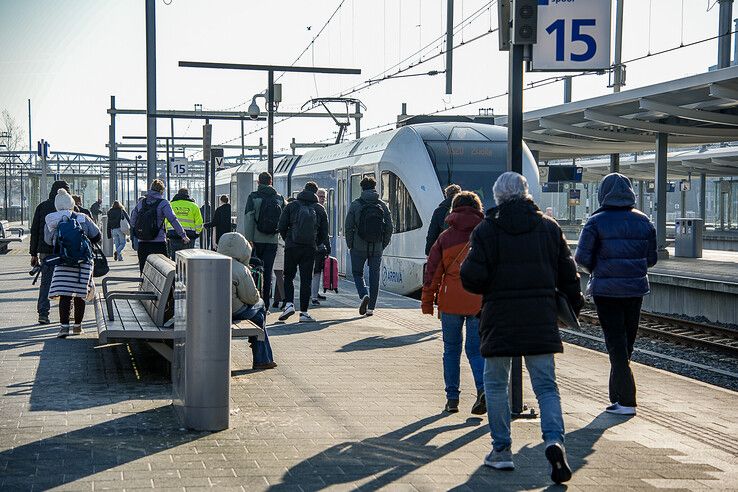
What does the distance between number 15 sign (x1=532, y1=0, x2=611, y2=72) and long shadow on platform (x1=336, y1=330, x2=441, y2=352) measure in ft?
14.4

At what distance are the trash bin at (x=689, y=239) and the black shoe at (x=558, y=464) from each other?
1144 inches

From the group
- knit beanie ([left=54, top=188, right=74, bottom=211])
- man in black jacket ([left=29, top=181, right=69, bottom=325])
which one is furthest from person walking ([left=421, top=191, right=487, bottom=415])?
man in black jacket ([left=29, top=181, right=69, bottom=325])

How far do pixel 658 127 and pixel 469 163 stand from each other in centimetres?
1032

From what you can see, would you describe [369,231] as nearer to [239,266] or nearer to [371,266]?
[371,266]

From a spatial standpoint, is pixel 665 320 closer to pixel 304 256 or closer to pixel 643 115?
pixel 304 256

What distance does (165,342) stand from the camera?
378 inches

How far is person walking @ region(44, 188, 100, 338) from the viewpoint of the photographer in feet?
39.7

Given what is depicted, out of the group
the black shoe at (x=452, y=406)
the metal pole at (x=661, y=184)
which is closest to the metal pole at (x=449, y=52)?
the metal pole at (x=661, y=184)

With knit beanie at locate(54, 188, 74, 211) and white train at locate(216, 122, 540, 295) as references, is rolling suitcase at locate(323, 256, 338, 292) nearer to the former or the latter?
white train at locate(216, 122, 540, 295)

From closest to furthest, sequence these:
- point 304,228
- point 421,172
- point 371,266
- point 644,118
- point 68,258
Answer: point 68,258 < point 304,228 < point 371,266 < point 421,172 < point 644,118

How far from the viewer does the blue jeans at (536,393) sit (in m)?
6.27

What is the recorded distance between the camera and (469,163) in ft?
64.5

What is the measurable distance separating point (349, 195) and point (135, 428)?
16320 millimetres

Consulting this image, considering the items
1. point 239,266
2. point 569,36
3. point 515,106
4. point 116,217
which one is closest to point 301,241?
point 239,266
